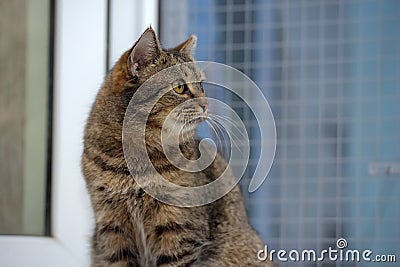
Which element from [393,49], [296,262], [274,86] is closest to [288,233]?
[296,262]

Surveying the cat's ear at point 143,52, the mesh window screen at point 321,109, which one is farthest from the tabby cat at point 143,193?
the mesh window screen at point 321,109

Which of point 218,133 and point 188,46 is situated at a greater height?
point 188,46

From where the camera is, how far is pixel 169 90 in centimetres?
115

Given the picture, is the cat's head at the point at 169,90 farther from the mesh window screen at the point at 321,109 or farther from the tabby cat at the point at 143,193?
the mesh window screen at the point at 321,109

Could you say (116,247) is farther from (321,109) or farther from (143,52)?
(321,109)

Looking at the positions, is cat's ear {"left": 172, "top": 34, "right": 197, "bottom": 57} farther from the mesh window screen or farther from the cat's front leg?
the cat's front leg

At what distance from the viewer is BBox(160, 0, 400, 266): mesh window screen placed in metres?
1.27

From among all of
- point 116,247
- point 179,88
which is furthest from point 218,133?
point 116,247

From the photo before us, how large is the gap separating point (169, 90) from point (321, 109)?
0.33m

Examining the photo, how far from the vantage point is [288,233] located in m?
1.29

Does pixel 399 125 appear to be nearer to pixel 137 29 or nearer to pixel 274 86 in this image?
pixel 274 86

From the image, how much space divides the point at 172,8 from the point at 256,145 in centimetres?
33

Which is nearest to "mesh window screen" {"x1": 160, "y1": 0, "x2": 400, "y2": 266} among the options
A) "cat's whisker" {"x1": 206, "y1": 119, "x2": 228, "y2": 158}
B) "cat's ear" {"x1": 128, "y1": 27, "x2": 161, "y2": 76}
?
"cat's whisker" {"x1": 206, "y1": 119, "x2": 228, "y2": 158}

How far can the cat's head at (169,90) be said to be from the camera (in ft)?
3.74
